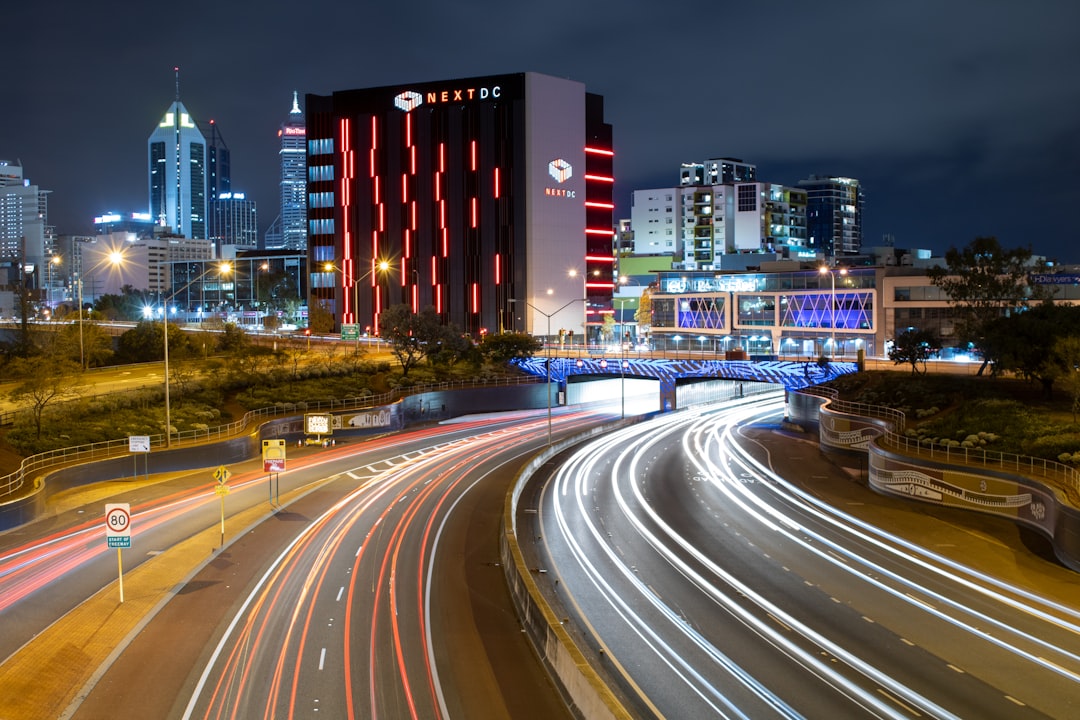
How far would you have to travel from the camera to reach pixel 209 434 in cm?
4991

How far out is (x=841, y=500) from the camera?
41.4m

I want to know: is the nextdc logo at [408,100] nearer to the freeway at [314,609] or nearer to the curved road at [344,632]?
the freeway at [314,609]

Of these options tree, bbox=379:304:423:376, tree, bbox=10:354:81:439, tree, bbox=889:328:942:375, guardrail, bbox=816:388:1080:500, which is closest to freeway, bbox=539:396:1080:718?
guardrail, bbox=816:388:1080:500

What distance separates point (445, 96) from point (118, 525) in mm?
Answer: 108406

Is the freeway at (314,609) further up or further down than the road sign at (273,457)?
further down

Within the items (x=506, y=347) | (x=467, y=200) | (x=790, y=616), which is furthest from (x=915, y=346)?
(x=467, y=200)

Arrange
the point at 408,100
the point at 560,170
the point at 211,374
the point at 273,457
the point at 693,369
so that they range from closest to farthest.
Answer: the point at 273,457 < the point at 211,374 < the point at 693,369 < the point at 560,170 < the point at 408,100

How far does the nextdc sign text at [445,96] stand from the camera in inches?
4818

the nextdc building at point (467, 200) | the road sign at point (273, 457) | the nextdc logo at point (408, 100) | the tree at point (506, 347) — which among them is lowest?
the road sign at point (273, 457)

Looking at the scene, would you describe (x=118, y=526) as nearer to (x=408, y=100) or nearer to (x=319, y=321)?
(x=319, y=321)

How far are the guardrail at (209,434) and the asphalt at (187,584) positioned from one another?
238 centimetres

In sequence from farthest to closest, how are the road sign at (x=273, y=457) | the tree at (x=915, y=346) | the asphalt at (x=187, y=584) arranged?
the tree at (x=915, y=346) → the road sign at (x=273, y=457) → the asphalt at (x=187, y=584)

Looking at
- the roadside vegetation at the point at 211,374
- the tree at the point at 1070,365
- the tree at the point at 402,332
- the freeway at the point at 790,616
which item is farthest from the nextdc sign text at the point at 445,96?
the freeway at the point at 790,616

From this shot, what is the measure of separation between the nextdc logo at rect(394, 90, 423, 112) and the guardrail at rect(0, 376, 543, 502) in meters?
57.0
